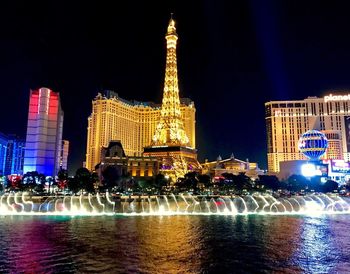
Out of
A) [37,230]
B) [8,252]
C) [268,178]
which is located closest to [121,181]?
[268,178]

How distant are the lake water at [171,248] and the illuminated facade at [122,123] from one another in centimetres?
8170

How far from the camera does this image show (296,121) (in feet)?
404

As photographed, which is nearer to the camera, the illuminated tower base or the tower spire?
the illuminated tower base

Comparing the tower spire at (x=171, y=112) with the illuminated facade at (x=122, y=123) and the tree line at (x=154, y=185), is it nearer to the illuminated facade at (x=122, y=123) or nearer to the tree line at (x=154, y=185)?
the tree line at (x=154, y=185)

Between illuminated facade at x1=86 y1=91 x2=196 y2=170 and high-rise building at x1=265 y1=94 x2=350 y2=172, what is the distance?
104ft

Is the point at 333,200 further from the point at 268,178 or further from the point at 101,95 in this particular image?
the point at 101,95

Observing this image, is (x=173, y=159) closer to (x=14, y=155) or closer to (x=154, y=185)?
(x=154, y=185)

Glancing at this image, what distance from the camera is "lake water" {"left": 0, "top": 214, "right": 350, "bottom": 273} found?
13624 millimetres

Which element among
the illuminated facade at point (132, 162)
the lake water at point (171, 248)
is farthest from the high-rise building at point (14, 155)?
the lake water at point (171, 248)

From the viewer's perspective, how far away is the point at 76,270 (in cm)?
1306

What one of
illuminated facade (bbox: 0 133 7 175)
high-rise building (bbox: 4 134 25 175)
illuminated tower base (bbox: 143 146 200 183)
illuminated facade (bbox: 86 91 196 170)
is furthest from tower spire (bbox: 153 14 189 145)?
high-rise building (bbox: 4 134 25 175)

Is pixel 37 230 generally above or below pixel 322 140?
below

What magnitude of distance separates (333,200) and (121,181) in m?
39.0

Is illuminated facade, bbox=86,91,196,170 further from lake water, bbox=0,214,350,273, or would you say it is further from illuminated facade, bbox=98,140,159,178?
lake water, bbox=0,214,350,273
